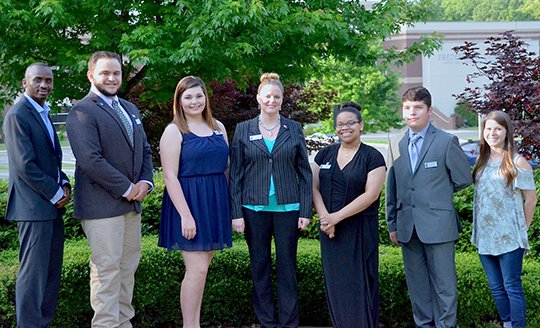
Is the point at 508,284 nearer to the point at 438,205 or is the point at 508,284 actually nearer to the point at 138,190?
the point at 438,205

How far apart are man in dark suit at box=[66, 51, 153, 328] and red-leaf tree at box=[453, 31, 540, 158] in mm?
5467

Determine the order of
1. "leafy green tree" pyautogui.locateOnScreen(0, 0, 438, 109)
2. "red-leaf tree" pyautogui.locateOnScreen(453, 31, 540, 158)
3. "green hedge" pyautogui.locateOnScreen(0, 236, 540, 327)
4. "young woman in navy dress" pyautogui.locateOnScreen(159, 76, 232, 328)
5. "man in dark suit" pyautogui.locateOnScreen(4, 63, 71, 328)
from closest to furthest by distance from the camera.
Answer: "man in dark suit" pyautogui.locateOnScreen(4, 63, 71, 328), "young woman in navy dress" pyautogui.locateOnScreen(159, 76, 232, 328), "green hedge" pyautogui.locateOnScreen(0, 236, 540, 327), "leafy green tree" pyautogui.locateOnScreen(0, 0, 438, 109), "red-leaf tree" pyautogui.locateOnScreen(453, 31, 540, 158)

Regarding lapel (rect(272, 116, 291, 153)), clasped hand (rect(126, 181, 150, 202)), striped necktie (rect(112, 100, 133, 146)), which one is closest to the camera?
clasped hand (rect(126, 181, 150, 202))

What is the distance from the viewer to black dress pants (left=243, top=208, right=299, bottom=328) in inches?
224

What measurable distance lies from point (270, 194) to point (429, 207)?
4.05 ft

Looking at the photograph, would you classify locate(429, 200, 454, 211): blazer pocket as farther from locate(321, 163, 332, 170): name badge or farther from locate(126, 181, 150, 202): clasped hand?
locate(126, 181, 150, 202): clasped hand

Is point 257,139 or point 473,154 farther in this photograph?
point 473,154

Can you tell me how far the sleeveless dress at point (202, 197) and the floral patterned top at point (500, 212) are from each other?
6.73 ft

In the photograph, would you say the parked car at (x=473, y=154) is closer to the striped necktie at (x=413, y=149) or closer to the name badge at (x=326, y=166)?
the striped necktie at (x=413, y=149)

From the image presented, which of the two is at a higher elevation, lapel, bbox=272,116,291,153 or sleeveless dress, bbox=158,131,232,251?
lapel, bbox=272,116,291,153

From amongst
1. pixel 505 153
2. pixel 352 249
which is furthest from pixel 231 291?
pixel 505 153

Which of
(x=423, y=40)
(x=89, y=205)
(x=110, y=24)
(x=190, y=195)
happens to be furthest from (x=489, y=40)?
(x=89, y=205)

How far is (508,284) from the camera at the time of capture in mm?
5648

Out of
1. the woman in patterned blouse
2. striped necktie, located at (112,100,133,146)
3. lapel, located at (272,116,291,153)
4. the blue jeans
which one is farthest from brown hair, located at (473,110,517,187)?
striped necktie, located at (112,100,133,146)
